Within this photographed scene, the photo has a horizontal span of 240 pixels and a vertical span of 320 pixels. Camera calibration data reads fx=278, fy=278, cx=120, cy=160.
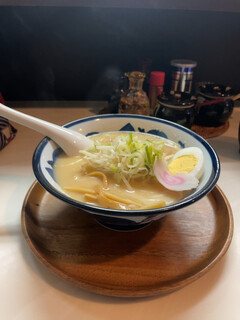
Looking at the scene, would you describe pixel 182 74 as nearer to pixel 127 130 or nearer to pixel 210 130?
pixel 210 130

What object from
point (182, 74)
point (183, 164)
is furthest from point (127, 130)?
point (182, 74)

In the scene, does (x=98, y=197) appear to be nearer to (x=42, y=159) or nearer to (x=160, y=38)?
(x=42, y=159)

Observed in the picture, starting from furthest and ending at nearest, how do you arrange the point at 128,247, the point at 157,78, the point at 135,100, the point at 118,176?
1. the point at 157,78
2. the point at 135,100
3. the point at 118,176
4. the point at 128,247

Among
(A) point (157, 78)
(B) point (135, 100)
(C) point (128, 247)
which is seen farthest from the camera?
(A) point (157, 78)

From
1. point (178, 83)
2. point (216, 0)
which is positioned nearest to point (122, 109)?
point (178, 83)

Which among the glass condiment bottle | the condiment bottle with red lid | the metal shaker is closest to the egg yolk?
the glass condiment bottle

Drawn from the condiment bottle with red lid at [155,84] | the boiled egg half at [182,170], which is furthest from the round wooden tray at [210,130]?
the boiled egg half at [182,170]

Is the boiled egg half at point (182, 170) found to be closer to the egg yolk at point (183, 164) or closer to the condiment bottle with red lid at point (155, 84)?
the egg yolk at point (183, 164)
